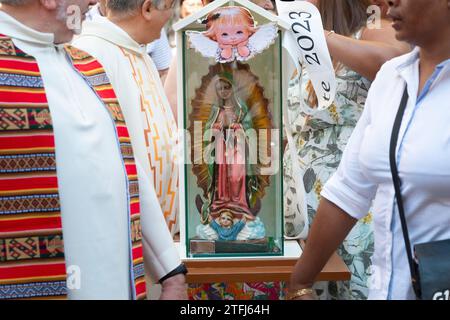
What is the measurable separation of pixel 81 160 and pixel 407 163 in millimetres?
798

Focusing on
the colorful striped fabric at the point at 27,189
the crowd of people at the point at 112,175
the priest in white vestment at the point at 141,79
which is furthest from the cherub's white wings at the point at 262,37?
the colorful striped fabric at the point at 27,189

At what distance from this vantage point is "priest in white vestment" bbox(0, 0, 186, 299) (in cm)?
219

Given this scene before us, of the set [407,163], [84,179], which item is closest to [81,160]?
[84,179]

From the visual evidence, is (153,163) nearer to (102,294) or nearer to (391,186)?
(102,294)

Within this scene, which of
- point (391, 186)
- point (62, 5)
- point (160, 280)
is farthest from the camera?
point (160, 280)

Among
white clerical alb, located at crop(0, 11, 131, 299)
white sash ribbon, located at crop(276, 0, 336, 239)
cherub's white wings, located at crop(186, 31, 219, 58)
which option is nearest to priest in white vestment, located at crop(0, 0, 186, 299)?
white clerical alb, located at crop(0, 11, 131, 299)

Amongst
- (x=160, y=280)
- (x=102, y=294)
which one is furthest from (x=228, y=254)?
(x=102, y=294)

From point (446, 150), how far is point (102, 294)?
0.93 meters

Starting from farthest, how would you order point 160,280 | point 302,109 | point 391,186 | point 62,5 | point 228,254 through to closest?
point 302,109 → point 228,254 → point 160,280 → point 62,5 → point 391,186

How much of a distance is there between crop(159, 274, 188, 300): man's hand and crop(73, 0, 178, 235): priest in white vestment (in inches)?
19.5

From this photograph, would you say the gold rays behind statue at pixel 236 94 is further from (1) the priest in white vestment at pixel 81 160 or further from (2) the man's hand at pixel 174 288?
(1) the priest in white vestment at pixel 81 160

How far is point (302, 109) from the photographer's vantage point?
3.30 meters

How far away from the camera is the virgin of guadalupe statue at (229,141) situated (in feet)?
10.1

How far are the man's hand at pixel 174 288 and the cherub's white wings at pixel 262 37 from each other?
91 centimetres
